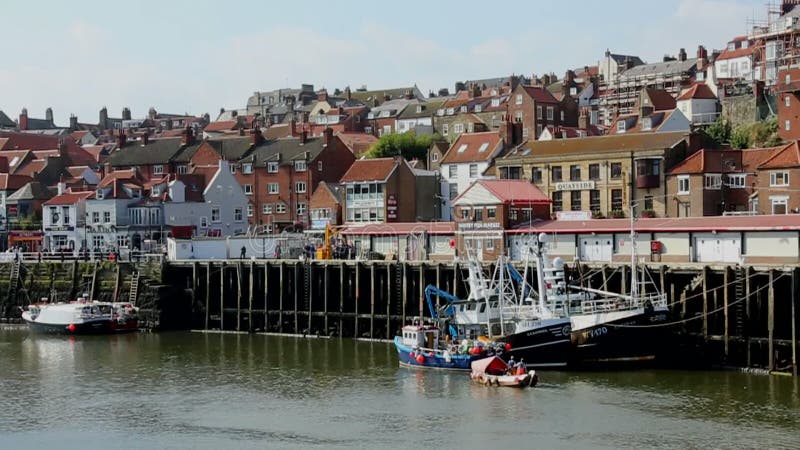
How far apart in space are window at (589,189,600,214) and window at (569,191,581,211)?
0.99m

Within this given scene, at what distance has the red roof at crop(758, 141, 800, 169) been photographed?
2847 inches

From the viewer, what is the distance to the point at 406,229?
2899 inches

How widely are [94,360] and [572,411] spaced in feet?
89.1

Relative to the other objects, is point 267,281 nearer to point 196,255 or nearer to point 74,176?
point 196,255

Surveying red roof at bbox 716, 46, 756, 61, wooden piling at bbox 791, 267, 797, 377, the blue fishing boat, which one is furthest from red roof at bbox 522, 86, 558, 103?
wooden piling at bbox 791, 267, 797, 377

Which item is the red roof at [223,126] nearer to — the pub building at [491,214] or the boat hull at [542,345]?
the pub building at [491,214]

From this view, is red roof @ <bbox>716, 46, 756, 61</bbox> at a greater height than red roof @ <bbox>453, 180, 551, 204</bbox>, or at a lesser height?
greater

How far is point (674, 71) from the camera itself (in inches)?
5246

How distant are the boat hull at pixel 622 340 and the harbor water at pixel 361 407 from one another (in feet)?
4.91

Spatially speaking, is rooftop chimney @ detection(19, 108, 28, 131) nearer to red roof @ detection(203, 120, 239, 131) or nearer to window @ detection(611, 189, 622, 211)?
red roof @ detection(203, 120, 239, 131)

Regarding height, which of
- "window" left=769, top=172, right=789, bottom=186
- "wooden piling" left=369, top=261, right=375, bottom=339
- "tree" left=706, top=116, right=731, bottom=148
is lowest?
"wooden piling" left=369, top=261, right=375, bottom=339

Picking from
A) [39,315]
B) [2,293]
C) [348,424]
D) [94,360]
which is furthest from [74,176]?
[348,424]

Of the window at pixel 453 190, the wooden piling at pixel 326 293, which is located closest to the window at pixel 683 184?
the window at pixel 453 190

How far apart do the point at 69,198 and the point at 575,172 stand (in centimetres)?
3941
